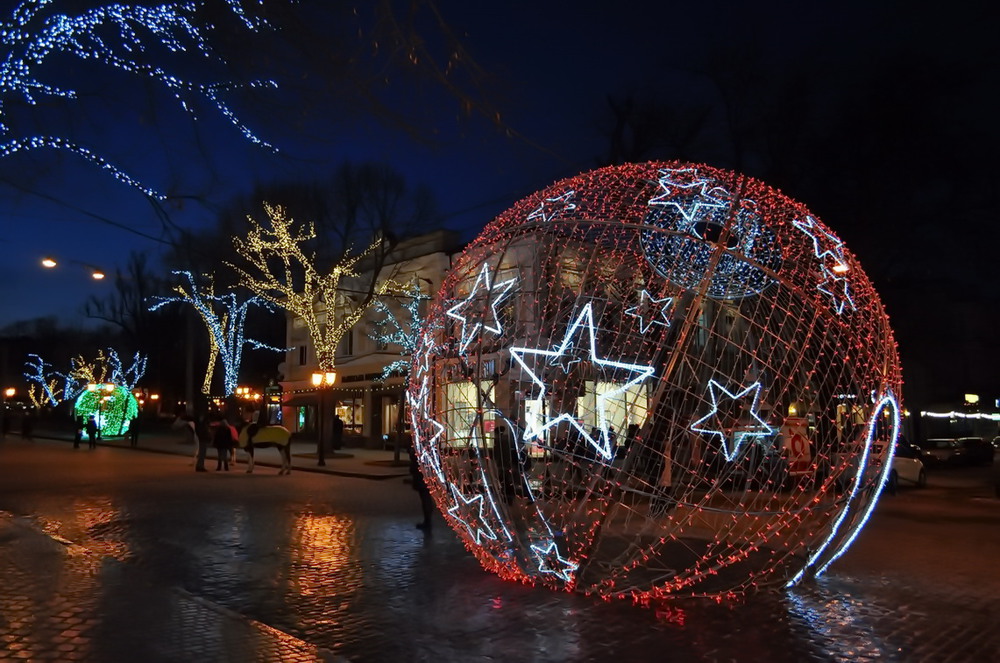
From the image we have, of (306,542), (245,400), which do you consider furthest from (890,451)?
(245,400)

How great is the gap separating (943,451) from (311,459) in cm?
2006

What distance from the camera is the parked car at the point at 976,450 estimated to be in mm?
26789

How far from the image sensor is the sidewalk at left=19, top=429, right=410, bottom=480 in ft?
70.2

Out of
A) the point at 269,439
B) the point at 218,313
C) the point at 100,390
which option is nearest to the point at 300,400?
the point at 218,313

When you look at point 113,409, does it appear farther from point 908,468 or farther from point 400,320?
point 908,468

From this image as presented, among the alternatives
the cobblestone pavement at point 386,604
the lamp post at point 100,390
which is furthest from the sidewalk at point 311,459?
the cobblestone pavement at point 386,604

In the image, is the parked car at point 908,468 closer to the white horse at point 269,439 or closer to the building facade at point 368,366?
the white horse at point 269,439

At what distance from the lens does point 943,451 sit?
2594 cm

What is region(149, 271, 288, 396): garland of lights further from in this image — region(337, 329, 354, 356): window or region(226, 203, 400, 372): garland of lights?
region(226, 203, 400, 372): garland of lights

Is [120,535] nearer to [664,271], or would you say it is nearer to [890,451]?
[664,271]

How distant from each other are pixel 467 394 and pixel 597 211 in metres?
1.97

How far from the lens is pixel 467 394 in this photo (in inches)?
278

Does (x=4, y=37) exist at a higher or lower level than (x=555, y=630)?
higher

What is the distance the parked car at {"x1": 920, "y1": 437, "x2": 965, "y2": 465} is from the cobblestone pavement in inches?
587
